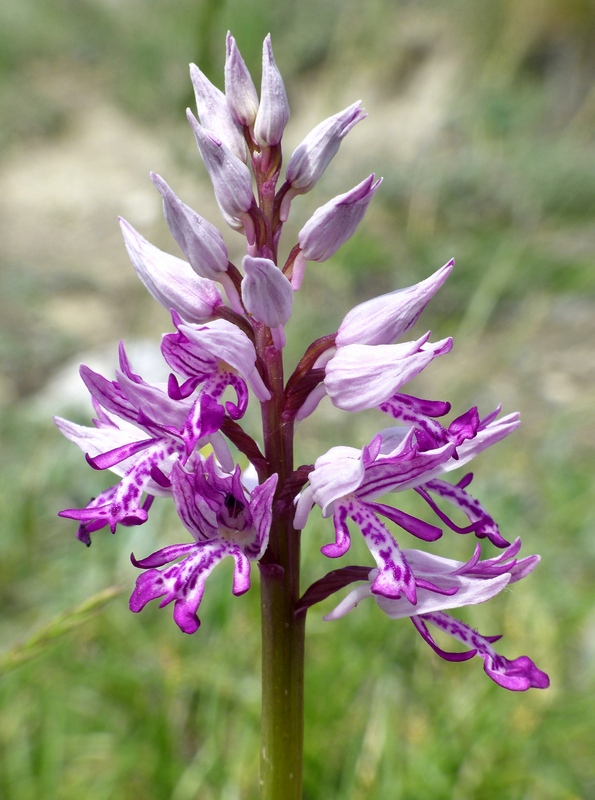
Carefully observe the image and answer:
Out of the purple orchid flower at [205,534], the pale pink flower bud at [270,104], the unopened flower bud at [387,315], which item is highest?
the pale pink flower bud at [270,104]

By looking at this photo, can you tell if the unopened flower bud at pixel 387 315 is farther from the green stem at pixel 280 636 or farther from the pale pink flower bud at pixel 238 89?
the pale pink flower bud at pixel 238 89

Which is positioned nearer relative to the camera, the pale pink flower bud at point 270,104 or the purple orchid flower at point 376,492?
the purple orchid flower at point 376,492

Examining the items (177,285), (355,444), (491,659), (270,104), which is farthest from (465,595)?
(355,444)

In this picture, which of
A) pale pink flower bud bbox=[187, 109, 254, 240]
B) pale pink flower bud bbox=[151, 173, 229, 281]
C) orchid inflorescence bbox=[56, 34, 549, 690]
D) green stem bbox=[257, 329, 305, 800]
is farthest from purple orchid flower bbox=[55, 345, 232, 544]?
pale pink flower bud bbox=[187, 109, 254, 240]

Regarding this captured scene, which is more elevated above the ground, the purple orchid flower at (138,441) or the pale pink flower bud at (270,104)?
the pale pink flower bud at (270,104)

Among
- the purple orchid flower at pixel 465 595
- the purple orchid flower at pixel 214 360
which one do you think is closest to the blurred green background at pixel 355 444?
the purple orchid flower at pixel 214 360

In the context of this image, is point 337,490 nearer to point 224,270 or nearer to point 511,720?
point 224,270

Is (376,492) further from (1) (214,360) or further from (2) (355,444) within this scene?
(2) (355,444)
